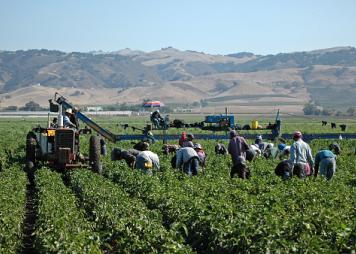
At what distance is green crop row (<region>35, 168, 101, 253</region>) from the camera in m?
9.91

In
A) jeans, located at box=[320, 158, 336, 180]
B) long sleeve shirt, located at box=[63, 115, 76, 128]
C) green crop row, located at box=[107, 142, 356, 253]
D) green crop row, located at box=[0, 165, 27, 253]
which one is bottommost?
green crop row, located at box=[0, 165, 27, 253]

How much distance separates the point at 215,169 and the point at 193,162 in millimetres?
2743

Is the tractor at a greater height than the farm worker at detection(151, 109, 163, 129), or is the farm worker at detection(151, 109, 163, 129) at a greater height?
the farm worker at detection(151, 109, 163, 129)

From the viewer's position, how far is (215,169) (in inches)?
859

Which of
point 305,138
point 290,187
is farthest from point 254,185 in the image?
point 305,138

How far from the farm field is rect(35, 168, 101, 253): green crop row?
0.05 feet

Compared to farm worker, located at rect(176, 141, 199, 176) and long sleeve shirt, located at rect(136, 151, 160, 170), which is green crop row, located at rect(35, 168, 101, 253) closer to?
long sleeve shirt, located at rect(136, 151, 160, 170)

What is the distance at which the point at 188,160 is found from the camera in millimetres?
19047

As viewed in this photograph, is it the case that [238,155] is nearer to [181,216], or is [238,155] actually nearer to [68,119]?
[181,216]

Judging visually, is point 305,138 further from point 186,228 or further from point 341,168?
point 186,228

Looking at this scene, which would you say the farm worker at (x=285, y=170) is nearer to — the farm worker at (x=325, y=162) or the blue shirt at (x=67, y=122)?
the farm worker at (x=325, y=162)

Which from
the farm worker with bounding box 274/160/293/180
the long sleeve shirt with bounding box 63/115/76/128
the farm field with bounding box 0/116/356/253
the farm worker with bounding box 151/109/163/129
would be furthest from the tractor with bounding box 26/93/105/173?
the farm worker with bounding box 151/109/163/129

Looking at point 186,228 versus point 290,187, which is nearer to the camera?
point 186,228

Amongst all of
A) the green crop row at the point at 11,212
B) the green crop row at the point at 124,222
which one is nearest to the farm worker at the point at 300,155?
the green crop row at the point at 124,222
